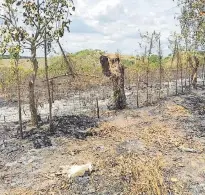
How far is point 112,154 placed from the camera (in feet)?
52.8

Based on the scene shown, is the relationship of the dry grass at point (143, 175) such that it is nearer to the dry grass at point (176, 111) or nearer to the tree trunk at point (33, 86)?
the tree trunk at point (33, 86)

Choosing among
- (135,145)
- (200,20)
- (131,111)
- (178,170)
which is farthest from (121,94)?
(178,170)

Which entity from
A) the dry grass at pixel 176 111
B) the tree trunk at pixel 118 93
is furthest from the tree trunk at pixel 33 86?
the dry grass at pixel 176 111

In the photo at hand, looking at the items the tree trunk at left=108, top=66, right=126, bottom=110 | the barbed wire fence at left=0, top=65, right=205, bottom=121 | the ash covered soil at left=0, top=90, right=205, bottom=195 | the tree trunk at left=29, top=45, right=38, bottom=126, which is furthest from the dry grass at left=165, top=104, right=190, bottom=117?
the tree trunk at left=29, top=45, right=38, bottom=126

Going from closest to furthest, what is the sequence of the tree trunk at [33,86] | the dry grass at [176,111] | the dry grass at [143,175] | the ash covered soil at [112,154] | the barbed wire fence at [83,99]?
1. the dry grass at [143,175]
2. the ash covered soil at [112,154]
3. the tree trunk at [33,86]
4. the dry grass at [176,111]
5. the barbed wire fence at [83,99]

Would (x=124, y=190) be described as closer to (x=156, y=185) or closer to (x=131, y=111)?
(x=156, y=185)

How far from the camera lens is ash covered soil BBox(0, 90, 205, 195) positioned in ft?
42.8

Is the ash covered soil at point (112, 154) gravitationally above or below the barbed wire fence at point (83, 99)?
below

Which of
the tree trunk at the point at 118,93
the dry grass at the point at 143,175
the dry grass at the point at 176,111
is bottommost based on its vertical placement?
the dry grass at the point at 143,175

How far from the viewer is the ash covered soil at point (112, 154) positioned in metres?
13.0

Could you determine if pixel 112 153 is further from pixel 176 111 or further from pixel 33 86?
pixel 176 111

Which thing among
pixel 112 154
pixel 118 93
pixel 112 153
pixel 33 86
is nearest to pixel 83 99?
pixel 118 93

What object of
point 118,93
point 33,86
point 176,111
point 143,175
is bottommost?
point 143,175

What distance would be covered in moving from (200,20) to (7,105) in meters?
17.9
